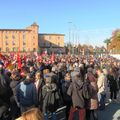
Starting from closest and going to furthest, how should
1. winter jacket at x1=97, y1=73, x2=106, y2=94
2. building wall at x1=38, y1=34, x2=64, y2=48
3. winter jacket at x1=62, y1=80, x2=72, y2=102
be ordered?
1. winter jacket at x1=62, y1=80, x2=72, y2=102
2. winter jacket at x1=97, y1=73, x2=106, y2=94
3. building wall at x1=38, y1=34, x2=64, y2=48

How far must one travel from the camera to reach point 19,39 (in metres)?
161

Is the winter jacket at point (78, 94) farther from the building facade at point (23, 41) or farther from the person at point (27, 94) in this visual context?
the building facade at point (23, 41)

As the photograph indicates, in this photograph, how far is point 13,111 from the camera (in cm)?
1087

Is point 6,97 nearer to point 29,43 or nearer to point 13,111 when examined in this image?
point 13,111

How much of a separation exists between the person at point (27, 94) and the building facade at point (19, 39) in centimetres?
14651

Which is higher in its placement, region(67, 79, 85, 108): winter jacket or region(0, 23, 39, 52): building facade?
region(0, 23, 39, 52): building facade

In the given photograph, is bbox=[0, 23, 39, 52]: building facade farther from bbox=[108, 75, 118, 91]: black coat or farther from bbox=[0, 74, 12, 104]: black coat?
bbox=[0, 74, 12, 104]: black coat

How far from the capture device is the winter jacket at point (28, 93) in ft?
31.8

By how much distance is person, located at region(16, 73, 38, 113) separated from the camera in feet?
31.8

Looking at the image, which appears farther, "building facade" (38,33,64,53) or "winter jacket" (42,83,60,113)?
"building facade" (38,33,64,53)

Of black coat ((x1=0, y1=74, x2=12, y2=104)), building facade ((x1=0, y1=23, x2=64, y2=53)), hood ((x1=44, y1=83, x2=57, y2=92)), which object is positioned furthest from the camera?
building facade ((x1=0, y1=23, x2=64, y2=53))

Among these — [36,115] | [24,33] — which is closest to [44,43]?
[24,33]

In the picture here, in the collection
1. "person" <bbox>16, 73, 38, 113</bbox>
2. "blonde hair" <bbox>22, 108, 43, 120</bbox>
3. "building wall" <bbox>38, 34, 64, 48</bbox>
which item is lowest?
"person" <bbox>16, 73, 38, 113</bbox>

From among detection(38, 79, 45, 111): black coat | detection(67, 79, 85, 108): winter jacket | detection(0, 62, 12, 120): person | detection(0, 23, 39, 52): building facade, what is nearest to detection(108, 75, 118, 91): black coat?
detection(38, 79, 45, 111): black coat
